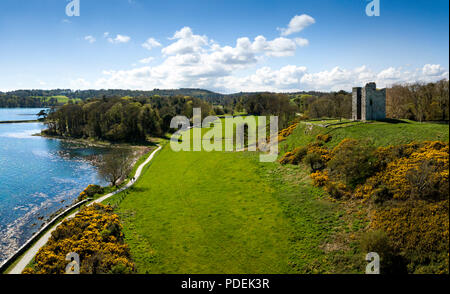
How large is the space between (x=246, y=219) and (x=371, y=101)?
74.3 ft

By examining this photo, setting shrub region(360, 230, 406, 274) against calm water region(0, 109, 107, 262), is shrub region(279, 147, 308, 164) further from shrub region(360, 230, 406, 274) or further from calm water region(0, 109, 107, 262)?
calm water region(0, 109, 107, 262)

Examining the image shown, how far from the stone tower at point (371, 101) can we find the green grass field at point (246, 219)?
8.71ft

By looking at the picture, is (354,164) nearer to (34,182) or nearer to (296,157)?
(296,157)

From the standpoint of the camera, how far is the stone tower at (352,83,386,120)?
108ft

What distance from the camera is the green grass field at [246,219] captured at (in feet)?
56.5

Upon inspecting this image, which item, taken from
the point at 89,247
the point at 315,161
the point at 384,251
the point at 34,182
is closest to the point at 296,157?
the point at 315,161

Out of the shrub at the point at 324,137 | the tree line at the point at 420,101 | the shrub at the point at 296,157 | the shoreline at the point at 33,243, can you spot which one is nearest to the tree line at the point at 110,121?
the shoreline at the point at 33,243

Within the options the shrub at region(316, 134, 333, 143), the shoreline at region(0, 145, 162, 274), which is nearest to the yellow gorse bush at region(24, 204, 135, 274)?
the shoreline at region(0, 145, 162, 274)

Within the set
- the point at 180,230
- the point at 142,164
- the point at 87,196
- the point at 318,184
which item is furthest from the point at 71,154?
the point at 318,184

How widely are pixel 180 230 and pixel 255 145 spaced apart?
2967 centimetres

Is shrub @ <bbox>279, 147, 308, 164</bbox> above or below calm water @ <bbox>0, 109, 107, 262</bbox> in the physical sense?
above

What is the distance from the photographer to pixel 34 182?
39062 millimetres

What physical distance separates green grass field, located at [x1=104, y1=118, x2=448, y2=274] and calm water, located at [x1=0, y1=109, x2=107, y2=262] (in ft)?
25.9
